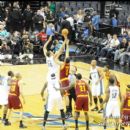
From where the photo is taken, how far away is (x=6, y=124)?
13820 mm

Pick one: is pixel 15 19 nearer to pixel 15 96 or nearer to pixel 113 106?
pixel 15 96

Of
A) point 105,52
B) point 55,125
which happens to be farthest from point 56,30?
point 55,125

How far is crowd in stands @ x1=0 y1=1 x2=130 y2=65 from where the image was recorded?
76.5ft

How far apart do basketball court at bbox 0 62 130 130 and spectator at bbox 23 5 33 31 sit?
514cm

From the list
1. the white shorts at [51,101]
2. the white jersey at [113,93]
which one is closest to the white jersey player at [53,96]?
the white shorts at [51,101]

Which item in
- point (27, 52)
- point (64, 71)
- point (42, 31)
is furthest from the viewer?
point (42, 31)

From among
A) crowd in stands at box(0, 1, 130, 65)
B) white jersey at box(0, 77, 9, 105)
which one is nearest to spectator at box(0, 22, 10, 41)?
crowd in stands at box(0, 1, 130, 65)

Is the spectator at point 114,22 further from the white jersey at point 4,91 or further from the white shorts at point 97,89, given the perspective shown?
the white jersey at point 4,91

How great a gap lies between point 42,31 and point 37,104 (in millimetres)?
9821

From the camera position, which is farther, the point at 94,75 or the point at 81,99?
the point at 94,75

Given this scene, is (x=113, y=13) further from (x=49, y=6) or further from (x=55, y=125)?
(x=55, y=125)

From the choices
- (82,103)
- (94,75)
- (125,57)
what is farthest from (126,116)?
(125,57)

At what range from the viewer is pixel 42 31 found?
84.1 ft

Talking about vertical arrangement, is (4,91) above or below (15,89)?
below
